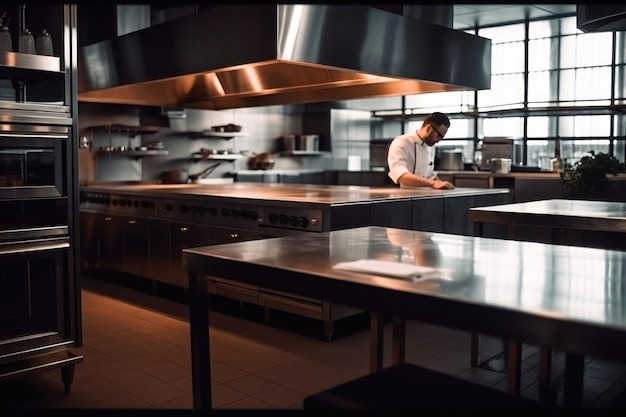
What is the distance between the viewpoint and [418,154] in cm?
554

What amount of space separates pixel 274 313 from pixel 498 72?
23.1ft

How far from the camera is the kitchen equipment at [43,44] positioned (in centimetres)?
308

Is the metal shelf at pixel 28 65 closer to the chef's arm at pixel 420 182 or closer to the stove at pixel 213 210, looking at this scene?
the stove at pixel 213 210

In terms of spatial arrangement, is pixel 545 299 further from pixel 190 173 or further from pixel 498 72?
pixel 498 72

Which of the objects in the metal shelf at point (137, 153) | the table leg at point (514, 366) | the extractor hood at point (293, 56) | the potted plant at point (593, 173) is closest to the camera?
the table leg at point (514, 366)

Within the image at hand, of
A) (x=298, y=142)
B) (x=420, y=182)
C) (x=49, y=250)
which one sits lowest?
(x=49, y=250)

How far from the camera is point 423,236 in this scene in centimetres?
258

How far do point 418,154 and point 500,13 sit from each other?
459 cm

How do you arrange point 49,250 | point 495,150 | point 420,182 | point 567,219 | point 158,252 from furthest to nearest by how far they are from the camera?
point 495,150
point 158,252
point 420,182
point 567,219
point 49,250

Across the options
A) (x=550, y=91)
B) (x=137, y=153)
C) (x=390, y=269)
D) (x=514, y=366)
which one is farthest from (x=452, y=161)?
(x=390, y=269)

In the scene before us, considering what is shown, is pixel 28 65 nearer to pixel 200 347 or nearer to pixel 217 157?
pixel 200 347

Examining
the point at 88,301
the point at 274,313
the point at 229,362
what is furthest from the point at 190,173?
the point at 229,362

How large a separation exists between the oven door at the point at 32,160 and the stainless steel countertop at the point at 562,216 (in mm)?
2293

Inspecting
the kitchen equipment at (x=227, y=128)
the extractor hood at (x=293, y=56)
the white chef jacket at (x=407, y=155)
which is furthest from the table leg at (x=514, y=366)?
the kitchen equipment at (x=227, y=128)
